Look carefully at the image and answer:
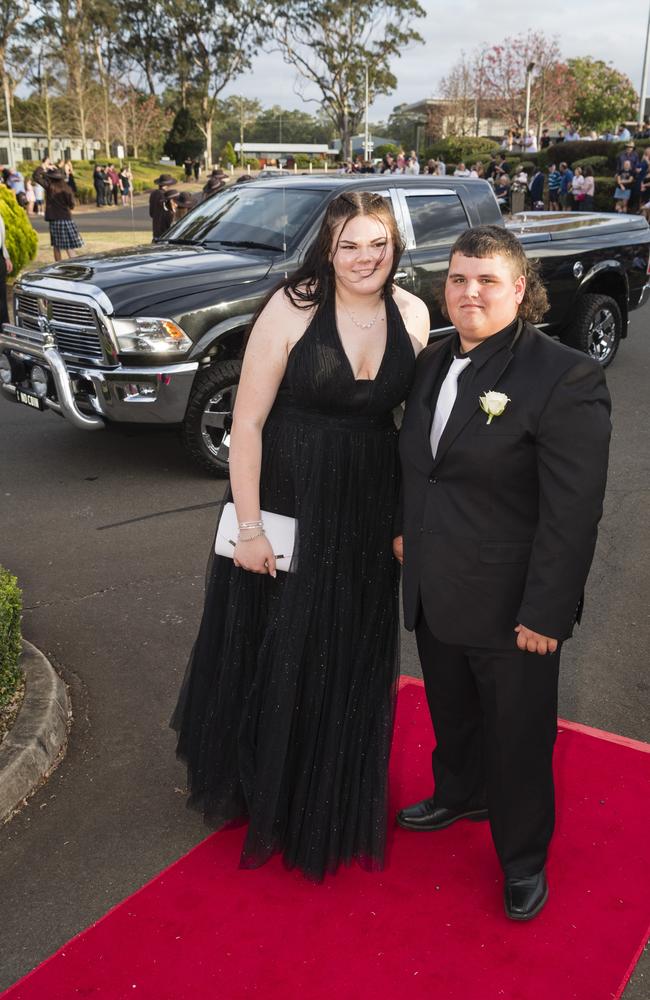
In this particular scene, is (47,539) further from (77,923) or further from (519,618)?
(519,618)

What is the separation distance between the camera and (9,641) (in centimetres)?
350

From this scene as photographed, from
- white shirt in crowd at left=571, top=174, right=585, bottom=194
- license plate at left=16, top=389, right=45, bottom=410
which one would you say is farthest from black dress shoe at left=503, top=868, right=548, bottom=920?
white shirt in crowd at left=571, top=174, right=585, bottom=194

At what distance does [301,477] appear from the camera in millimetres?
2697

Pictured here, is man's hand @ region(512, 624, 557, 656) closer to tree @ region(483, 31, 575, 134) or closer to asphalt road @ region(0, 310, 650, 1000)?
asphalt road @ region(0, 310, 650, 1000)

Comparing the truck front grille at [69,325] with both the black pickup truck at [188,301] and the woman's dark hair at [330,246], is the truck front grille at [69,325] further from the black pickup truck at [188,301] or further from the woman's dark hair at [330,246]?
the woman's dark hair at [330,246]

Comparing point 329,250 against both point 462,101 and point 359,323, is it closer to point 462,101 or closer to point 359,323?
point 359,323

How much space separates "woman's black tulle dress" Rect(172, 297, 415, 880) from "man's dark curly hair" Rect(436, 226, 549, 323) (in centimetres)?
36

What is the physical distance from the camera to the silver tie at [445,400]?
7.98 feet

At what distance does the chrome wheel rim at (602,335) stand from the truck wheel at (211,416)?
4209mm

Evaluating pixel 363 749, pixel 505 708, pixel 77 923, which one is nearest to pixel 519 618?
pixel 505 708

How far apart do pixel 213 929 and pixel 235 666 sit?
736 millimetres

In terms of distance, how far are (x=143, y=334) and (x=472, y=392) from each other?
383 centimetres

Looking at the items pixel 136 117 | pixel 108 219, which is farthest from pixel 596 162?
pixel 136 117

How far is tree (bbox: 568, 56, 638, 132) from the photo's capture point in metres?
54.2
